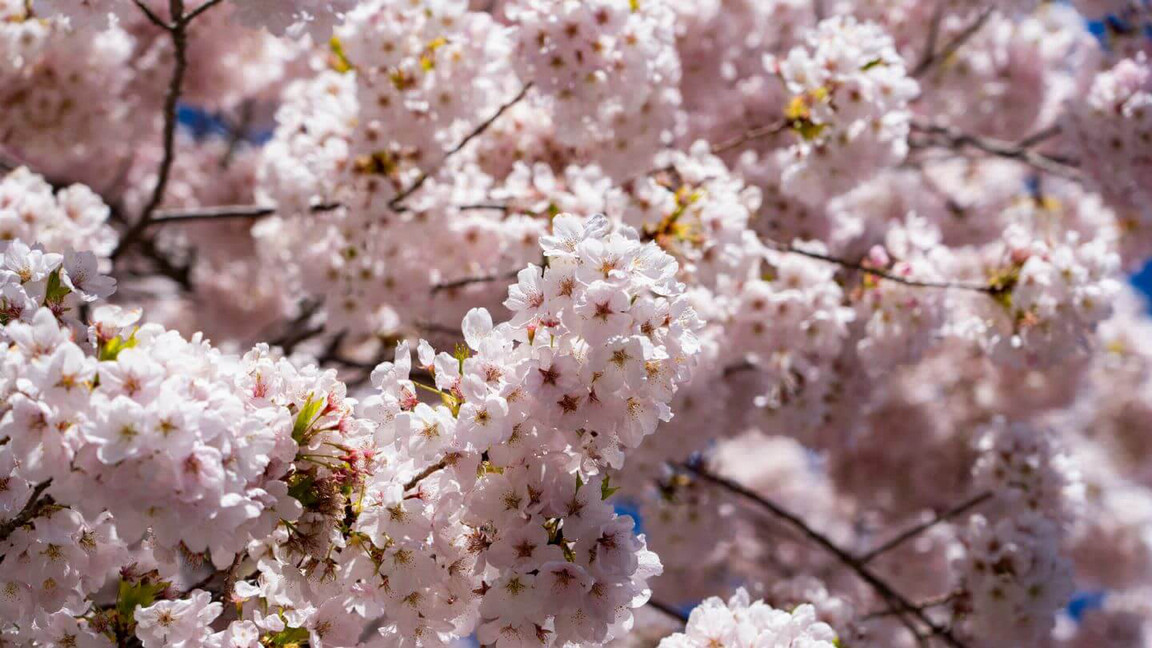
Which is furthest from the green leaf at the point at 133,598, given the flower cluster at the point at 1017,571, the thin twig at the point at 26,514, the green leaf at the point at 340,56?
the flower cluster at the point at 1017,571

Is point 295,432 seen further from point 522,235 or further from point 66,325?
point 522,235

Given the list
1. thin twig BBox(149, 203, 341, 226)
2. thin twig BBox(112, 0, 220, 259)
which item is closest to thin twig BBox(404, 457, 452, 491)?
thin twig BBox(112, 0, 220, 259)

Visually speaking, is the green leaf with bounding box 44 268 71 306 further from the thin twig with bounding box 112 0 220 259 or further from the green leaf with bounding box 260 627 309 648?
the thin twig with bounding box 112 0 220 259

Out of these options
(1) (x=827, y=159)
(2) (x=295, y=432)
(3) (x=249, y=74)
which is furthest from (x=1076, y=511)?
(3) (x=249, y=74)

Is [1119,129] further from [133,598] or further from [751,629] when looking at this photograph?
[133,598]

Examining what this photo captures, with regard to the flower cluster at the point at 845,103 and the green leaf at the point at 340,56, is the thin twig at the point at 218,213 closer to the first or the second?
the green leaf at the point at 340,56
